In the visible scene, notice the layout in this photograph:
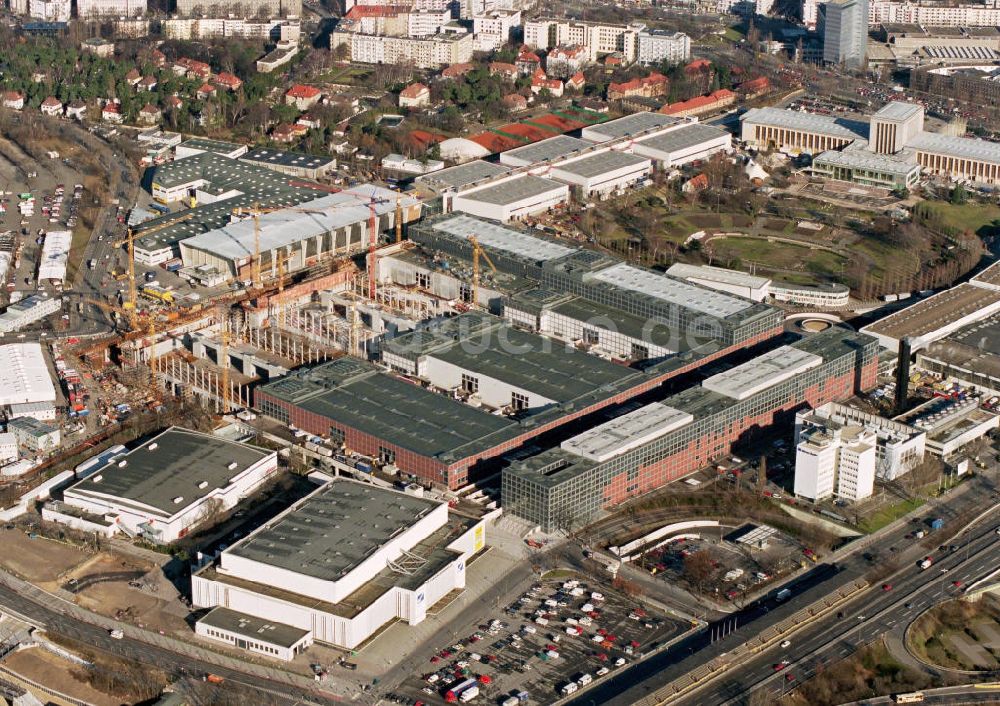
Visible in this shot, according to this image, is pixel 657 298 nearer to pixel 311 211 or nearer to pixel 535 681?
pixel 311 211

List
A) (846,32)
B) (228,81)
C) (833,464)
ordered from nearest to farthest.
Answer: (833,464)
(228,81)
(846,32)

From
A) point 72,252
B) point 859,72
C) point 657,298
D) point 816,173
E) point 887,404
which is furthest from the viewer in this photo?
point 859,72

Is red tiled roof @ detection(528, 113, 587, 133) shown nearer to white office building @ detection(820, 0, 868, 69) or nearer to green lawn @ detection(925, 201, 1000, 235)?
green lawn @ detection(925, 201, 1000, 235)

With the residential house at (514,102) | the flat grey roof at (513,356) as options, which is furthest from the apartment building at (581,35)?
the flat grey roof at (513,356)

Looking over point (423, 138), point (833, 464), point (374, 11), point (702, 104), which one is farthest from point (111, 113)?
point (833, 464)

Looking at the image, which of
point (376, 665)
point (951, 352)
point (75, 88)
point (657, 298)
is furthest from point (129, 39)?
point (376, 665)

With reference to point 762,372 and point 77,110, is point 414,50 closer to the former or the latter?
point 77,110

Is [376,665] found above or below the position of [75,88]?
below
